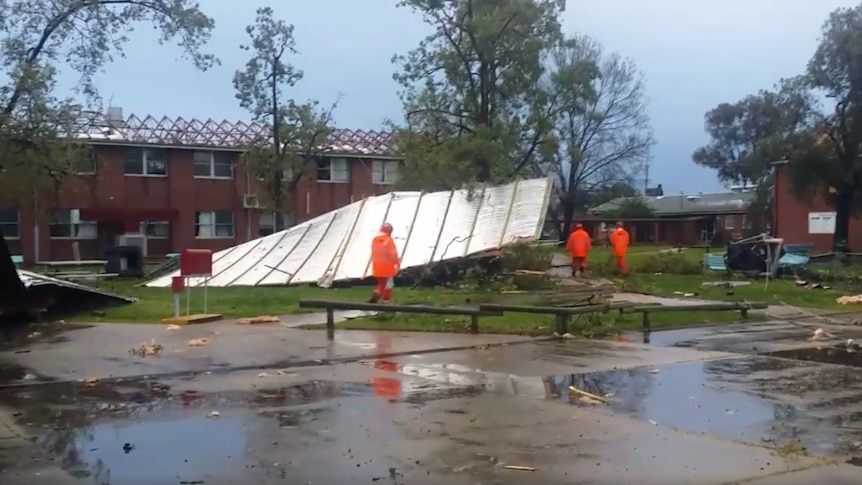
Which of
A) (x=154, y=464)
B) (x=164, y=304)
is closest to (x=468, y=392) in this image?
(x=154, y=464)

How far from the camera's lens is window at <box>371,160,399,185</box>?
5003 centimetres

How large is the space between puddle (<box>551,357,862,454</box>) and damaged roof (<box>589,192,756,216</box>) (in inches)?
2332

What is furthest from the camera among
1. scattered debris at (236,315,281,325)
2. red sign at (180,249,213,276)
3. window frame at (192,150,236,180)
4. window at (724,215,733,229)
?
window at (724,215,733,229)

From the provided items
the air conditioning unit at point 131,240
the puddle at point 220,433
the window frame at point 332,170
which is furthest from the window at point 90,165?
the puddle at point 220,433

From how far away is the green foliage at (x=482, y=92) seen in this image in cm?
3067

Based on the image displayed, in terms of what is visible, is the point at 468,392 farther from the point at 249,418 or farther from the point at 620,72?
the point at 620,72

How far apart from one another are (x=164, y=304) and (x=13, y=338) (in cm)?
533

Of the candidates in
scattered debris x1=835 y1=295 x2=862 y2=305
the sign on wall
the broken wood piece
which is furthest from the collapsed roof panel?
the sign on wall

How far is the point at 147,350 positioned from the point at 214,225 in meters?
35.3

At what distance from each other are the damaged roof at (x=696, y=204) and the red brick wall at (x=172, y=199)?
28.1 metres

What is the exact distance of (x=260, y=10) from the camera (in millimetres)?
38000

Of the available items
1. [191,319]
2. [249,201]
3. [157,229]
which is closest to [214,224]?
[249,201]

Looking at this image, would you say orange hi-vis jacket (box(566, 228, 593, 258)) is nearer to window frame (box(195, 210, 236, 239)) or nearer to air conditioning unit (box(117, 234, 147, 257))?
air conditioning unit (box(117, 234, 147, 257))

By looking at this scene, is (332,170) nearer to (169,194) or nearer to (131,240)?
→ (169,194)
